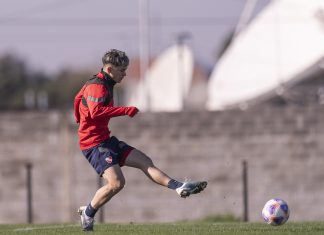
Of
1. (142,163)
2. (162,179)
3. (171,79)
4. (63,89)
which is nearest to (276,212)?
(162,179)

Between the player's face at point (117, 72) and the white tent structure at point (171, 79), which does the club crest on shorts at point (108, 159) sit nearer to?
the player's face at point (117, 72)

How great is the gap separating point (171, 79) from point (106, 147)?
32728 mm

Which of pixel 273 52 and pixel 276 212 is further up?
pixel 273 52

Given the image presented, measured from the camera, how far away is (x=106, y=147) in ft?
39.9

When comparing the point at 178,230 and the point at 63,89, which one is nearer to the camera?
the point at 178,230

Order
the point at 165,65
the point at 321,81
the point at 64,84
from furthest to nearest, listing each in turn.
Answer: the point at 64,84
the point at 165,65
the point at 321,81

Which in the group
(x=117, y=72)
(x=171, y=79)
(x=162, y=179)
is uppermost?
(x=171, y=79)

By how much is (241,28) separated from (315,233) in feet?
71.4

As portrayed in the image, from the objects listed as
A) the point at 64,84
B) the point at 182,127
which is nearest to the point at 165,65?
the point at 182,127

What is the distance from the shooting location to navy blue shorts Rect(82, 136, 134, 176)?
39.6 ft

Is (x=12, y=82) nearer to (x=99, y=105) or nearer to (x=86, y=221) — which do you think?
(x=86, y=221)

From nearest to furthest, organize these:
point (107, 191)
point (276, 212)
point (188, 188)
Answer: point (188, 188) < point (107, 191) < point (276, 212)

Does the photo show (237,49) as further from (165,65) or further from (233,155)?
(165,65)

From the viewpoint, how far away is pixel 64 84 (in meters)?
88.1
